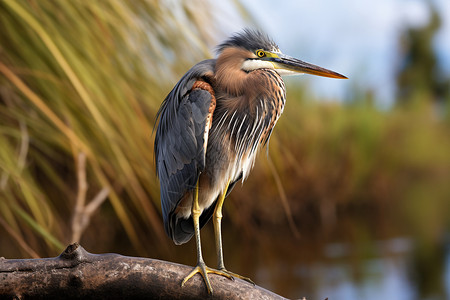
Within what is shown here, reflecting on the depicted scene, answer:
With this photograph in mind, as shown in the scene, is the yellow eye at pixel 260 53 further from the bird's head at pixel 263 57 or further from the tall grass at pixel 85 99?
the tall grass at pixel 85 99

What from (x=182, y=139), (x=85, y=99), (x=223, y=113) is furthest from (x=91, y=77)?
(x=223, y=113)

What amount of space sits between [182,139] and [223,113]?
0.14 metres

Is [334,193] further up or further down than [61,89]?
further up

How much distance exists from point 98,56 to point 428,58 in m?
21.1

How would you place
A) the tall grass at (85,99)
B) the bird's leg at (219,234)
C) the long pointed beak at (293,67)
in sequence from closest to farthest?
the long pointed beak at (293,67) < the bird's leg at (219,234) < the tall grass at (85,99)

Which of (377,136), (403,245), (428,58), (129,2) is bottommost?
(129,2)

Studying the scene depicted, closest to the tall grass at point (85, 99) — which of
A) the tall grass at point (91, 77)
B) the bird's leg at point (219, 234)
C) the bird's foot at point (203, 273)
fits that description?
the tall grass at point (91, 77)

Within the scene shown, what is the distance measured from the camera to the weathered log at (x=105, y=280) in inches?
45.4

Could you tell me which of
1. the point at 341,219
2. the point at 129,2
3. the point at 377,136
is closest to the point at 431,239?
the point at 341,219

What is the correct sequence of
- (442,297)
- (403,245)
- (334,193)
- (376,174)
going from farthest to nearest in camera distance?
(376,174), (334,193), (403,245), (442,297)

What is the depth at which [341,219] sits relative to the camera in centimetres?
680

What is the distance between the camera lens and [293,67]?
114 cm

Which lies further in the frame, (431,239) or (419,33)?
(419,33)

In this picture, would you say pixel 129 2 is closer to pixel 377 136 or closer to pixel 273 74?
pixel 273 74
